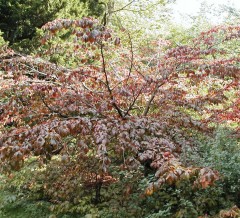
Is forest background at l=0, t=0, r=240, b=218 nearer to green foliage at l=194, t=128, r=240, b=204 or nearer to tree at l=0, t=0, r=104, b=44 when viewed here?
green foliage at l=194, t=128, r=240, b=204

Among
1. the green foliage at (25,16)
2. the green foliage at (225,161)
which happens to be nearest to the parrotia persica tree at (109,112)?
the green foliage at (225,161)

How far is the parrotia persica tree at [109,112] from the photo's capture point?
268 cm

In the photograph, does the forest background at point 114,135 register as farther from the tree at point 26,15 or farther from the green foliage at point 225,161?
the tree at point 26,15

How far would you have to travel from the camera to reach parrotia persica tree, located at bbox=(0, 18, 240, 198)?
2676mm

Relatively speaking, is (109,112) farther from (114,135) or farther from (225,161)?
(225,161)

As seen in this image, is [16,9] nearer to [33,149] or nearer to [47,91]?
[47,91]

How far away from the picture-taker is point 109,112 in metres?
3.78

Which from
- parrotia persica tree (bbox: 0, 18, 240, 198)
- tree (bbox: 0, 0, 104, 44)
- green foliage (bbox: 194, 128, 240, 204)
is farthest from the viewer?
tree (bbox: 0, 0, 104, 44)

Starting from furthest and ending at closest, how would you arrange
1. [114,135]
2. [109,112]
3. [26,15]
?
[26,15] → [109,112] → [114,135]

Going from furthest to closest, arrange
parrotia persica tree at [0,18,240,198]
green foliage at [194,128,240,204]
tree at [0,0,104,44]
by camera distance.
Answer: tree at [0,0,104,44], green foliage at [194,128,240,204], parrotia persica tree at [0,18,240,198]

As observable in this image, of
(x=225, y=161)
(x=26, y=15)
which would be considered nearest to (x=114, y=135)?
(x=225, y=161)

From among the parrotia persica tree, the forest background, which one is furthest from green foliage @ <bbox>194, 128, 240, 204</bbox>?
the parrotia persica tree

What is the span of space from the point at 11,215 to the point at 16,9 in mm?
→ 5532

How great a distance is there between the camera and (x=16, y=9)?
805cm
